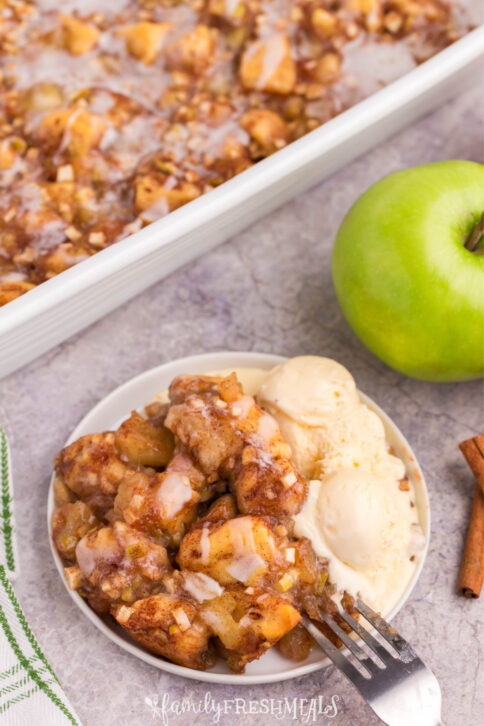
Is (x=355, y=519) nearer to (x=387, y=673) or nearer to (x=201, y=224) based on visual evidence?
(x=387, y=673)

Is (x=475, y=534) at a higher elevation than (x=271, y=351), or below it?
below

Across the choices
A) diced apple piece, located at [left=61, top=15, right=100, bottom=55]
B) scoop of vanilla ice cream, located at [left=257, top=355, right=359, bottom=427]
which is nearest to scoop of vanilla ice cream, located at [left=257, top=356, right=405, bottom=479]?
scoop of vanilla ice cream, located at [left=257, top=355, right=359, bottom=427]

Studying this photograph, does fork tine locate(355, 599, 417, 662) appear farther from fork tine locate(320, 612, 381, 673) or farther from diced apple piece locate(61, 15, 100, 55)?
diced apple piece locate(61, 15, 100, 55)

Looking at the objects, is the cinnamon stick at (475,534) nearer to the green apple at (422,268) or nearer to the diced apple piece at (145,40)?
the green apple at (422,268)

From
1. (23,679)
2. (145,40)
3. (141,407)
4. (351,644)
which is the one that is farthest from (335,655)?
(145,40)

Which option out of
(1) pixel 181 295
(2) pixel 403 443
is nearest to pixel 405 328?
(2) pixel 403 443
